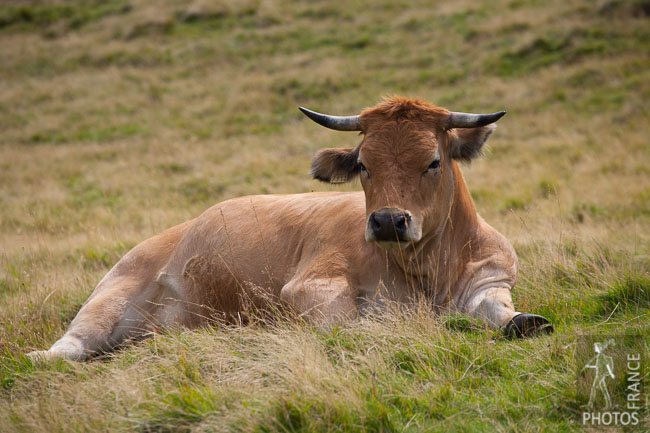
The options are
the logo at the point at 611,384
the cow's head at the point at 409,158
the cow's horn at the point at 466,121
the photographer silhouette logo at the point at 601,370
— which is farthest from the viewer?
the cow's horn at the point at 466,121

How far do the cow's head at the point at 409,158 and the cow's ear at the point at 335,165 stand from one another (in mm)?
82

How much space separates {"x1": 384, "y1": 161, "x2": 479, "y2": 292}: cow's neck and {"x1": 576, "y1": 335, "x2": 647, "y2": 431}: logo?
1.65 m

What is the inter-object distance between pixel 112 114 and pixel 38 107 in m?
4.17

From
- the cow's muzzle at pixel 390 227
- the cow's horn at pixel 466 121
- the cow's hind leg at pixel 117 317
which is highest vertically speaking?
the cow's horn at pixel 466 121

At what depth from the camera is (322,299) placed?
18.5ft

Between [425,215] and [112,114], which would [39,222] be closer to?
[425,215]

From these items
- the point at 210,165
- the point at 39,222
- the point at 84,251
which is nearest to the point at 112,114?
the point at 210,165

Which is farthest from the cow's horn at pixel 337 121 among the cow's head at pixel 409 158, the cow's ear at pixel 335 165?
the cow's ear at pixel 335 165

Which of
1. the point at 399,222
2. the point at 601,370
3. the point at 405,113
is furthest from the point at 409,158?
the point at 601,370

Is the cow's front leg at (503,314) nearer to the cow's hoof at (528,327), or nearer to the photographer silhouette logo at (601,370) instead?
the cow's hoof at (528,327)

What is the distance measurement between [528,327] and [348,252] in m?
1.77

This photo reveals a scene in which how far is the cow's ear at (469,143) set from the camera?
6.18 meters

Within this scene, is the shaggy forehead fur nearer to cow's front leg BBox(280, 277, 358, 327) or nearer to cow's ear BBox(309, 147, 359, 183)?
cow's ear BBox(309, 147, 359, 183)

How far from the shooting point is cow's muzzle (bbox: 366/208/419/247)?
512 centimetres
